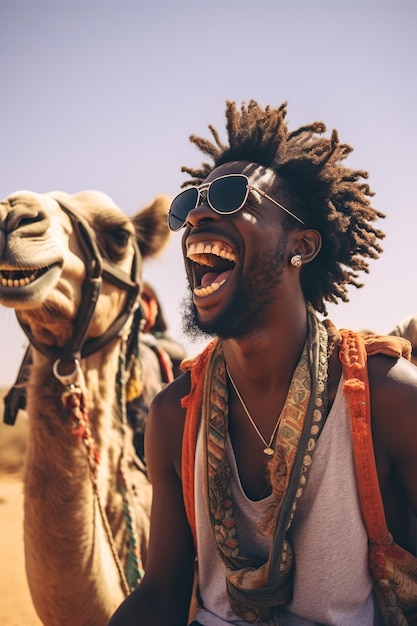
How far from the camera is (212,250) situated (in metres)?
2.49

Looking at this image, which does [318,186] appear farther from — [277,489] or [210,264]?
[277,489]

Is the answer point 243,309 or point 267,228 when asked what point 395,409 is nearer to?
point 243,309

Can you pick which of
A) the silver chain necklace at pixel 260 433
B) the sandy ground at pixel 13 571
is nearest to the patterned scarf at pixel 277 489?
the silver chain necklace at pixel 260 433

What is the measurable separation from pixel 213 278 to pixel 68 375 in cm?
149

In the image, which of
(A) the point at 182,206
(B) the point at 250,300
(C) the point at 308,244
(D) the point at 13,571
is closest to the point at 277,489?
(B) the point at 250,300

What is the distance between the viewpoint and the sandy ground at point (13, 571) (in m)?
7.05

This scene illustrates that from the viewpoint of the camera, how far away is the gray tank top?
2258 millimetres

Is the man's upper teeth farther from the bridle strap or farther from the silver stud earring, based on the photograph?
the bridle strap

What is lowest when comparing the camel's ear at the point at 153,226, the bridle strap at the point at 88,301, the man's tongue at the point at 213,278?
the bridle strap at the point at 88,301

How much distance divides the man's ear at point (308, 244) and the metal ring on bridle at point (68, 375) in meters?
1.57

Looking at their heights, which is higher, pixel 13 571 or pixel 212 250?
pixel 212 250

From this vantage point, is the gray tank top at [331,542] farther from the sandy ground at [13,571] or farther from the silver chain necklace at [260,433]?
the sandy ground at [13,571]

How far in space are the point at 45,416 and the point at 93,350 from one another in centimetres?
48

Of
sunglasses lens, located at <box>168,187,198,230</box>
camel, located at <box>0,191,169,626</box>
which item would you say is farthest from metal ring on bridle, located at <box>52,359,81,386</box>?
sunglasses lens, located at <box>168,187,198,230</box>
